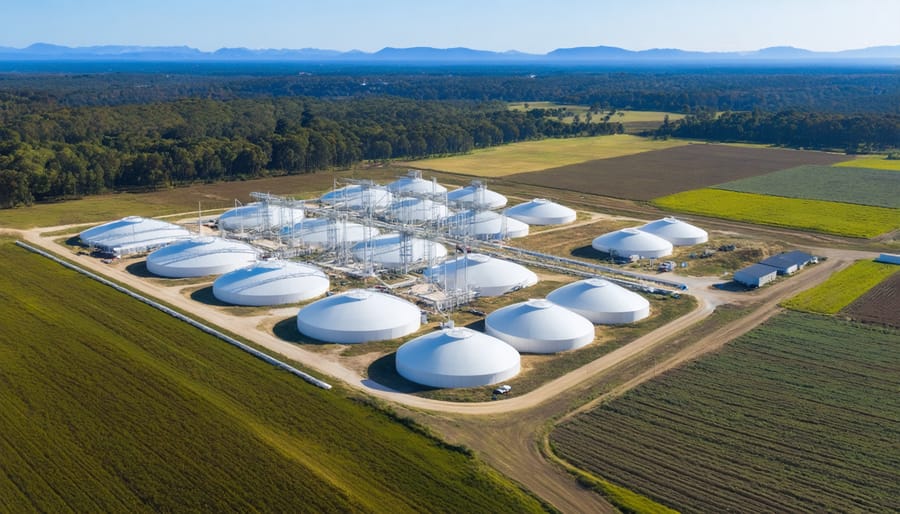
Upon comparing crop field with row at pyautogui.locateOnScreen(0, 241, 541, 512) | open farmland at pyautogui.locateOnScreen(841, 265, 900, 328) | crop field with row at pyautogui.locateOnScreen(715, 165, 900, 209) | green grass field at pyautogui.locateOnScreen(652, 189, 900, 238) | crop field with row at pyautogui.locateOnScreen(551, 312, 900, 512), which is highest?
crop field with row at pyautogui.locateOnScreen(715, 165, 900, 209)

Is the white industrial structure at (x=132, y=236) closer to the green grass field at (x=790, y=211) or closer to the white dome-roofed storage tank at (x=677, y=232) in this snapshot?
the white dome-roofed storage tank at (x=677, y=232)

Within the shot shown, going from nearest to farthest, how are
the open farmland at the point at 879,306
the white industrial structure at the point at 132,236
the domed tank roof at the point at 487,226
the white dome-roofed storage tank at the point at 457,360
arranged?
1. the white dome-roofed storage tank at the point at 457,360
2. the open farmland at the point at 879,306
3. the white industrial structure at the point at 132,236
4. the domed tank roof at the point at 487,226

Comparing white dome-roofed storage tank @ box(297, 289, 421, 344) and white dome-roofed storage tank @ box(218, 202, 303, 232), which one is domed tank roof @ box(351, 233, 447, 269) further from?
white dome-roofed storage tank @ box(218, 202, 303, 232)

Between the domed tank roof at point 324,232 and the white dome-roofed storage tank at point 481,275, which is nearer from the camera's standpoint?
the white dome-roofed storage tank at point 481,275

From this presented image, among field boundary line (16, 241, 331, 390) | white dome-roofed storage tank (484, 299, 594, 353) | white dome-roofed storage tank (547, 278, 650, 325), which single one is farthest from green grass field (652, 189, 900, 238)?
field boundary line (16, 241, 331, 390)

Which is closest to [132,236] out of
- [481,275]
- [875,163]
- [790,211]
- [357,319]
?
[357,319]

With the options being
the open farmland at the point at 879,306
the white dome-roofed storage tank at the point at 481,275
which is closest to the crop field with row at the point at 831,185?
the open farmland at the point at 879,306

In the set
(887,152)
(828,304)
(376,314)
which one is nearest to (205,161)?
(376,314)
